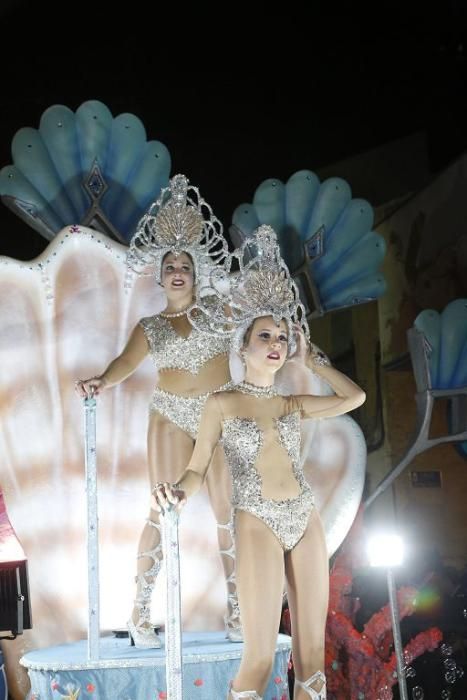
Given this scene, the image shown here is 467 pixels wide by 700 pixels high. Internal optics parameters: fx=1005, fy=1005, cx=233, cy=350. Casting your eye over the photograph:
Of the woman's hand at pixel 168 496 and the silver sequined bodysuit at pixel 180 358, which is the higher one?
the silver sequined bodysuit at pixel 180 358

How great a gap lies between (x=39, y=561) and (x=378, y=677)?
6.53 ft

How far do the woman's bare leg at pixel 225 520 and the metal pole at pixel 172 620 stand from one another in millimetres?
854

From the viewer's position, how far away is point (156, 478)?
173 inches

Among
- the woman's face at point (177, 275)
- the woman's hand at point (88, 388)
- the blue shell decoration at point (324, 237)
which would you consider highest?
the blue shell decoration at point (324, 237)

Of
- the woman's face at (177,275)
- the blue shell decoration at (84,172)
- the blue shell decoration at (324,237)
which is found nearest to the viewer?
the woman's face at (177,275)

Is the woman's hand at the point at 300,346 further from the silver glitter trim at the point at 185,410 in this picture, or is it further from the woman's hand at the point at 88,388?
the woman's hand at the point at 88,388

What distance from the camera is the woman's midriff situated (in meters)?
4.37

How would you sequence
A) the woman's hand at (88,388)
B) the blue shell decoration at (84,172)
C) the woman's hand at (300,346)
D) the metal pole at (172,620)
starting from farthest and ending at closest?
1. the blue shell decoration at (84,172)
2. the woman's hand at (88,388)
3. the woman's hand at (300,346)
4. the metal pole at (172,620)

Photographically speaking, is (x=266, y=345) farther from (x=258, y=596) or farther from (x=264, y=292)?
(x=258, y=596)

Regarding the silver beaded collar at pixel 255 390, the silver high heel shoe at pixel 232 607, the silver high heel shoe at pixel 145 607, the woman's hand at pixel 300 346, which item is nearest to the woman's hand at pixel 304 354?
the woman's hand at pixel 300 346

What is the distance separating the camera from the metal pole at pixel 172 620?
3.45m

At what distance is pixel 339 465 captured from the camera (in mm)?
5047

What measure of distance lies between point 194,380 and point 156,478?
463mm

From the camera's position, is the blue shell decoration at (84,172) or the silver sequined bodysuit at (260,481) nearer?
the silver sequined bodysuit at (260,481)
